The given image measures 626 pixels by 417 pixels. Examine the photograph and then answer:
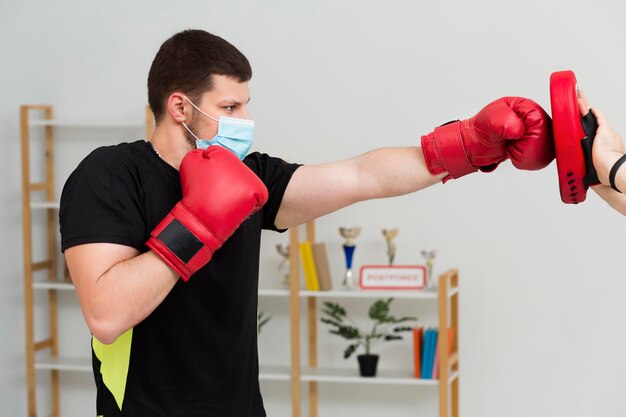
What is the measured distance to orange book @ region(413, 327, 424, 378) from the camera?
12.0 ft

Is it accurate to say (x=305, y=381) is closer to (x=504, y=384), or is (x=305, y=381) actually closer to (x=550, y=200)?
(x=504, y=384)

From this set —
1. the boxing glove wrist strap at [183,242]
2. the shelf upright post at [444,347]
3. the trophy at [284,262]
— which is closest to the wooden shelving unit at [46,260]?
the trophy at [284,262]

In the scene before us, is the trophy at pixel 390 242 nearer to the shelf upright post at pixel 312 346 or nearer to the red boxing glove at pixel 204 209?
the shelf upright post at pixel 312 346

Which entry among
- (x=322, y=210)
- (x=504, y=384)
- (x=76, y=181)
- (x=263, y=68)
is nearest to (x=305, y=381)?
(x=504, y=384)

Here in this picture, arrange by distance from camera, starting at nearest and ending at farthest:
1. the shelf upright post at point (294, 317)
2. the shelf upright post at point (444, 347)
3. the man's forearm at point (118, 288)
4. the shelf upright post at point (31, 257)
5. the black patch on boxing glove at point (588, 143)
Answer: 1. the man's forearm at point (118, 288)
2. the black patch on boxing glove at point (588, 143)
3. the shelf upright post at point (444, 347)
4. the shelf upright post at point (294, 317)
5. the shelf upright post at point (31, 257)

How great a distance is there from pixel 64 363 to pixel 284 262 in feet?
3.78

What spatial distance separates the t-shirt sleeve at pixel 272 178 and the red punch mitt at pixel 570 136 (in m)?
0.61

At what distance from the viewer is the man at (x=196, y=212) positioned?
1.65 metres

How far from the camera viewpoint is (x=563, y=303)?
381cm

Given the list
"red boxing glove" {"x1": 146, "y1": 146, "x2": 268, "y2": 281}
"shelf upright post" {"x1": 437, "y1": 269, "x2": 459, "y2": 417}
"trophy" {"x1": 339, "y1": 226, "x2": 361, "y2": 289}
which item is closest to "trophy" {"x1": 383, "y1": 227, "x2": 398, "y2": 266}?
"trophy" {"x1": 339, "y1": 226, "x2": 361, "y2": 289}

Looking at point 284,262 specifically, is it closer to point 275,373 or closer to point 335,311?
point 335,311

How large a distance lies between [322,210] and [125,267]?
59 cm

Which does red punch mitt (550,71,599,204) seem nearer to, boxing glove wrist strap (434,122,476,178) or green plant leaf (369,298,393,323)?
boxing glove wrist strap (434,122,476,178)

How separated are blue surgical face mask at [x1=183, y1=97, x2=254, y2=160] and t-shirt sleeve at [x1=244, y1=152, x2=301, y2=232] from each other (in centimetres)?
8
